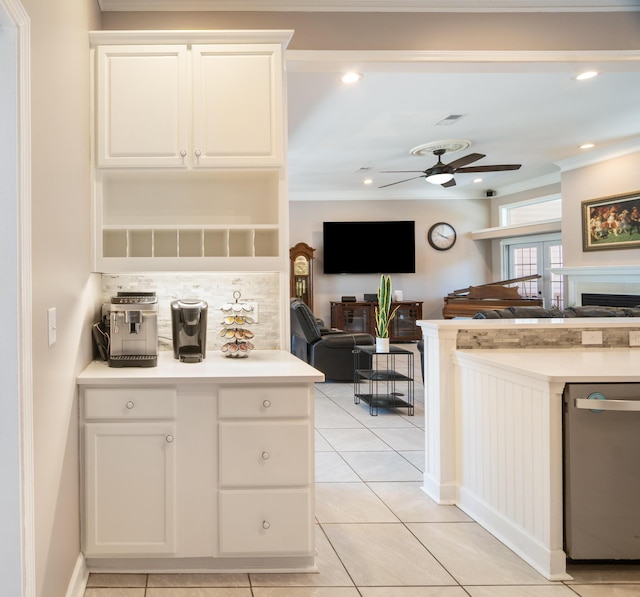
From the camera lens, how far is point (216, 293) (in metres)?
2.82

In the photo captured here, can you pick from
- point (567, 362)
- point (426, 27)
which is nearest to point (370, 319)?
point (426, 27)

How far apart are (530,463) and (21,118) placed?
7.57ft

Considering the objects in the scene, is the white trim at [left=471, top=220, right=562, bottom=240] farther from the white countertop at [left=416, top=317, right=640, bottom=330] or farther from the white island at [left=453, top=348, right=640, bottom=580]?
the white island at [left=453, top=348, right=640, bottom=580]

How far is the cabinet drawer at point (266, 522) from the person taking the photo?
212cm

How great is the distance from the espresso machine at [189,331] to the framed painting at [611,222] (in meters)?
5.80

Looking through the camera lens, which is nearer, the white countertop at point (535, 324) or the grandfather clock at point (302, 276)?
the white countertop at point (535, 324)

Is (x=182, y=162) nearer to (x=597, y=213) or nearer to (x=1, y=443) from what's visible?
(x=1, y=443)

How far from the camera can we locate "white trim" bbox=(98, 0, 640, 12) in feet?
9.00

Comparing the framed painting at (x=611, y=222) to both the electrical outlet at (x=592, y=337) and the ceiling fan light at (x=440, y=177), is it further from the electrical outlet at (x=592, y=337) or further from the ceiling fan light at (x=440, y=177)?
the electrical outlet at (x=592, y=337)

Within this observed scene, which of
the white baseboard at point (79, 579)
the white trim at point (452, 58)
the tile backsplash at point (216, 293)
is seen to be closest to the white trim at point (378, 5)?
the white trim at point (452, 58)

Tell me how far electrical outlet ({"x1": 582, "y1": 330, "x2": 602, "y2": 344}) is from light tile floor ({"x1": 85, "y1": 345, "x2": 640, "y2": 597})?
114cm

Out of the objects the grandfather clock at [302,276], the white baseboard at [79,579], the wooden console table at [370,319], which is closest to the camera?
the white baseboard at [79,579]

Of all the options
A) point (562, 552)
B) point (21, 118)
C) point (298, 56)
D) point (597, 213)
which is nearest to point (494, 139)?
point (597, 213)

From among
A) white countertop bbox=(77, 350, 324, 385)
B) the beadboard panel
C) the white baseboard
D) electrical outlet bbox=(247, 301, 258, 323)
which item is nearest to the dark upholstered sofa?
the beadboard panel
